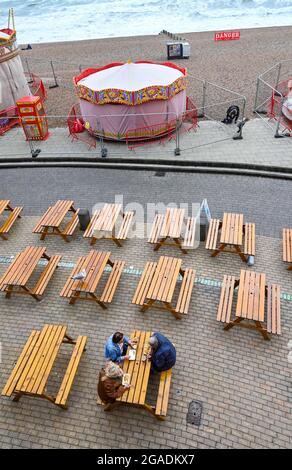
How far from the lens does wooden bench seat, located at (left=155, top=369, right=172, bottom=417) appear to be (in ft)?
19.1

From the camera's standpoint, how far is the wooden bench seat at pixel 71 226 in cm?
1006

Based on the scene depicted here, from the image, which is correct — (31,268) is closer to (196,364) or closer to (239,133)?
(196,364)

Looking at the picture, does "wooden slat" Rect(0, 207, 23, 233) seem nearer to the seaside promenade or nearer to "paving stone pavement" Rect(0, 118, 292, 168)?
the seaside promenade

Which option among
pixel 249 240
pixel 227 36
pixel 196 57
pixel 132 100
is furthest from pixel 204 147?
pixel 227 36

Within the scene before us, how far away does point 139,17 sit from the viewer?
62094 mm

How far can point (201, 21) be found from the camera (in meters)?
53.9

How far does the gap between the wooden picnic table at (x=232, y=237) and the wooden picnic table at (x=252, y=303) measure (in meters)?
1.10

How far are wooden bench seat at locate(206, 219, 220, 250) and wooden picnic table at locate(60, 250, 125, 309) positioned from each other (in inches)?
91.1

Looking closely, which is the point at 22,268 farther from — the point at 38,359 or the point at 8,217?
the point at 8,217

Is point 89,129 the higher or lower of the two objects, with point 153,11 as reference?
higher

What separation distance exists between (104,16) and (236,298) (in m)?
72.9

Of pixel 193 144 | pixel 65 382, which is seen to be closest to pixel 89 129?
pixel 193 144

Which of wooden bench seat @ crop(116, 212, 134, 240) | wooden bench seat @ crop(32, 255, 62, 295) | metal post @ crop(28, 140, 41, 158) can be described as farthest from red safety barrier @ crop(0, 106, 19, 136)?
wooden bench seat @ crop(32, 255, 62, 295)

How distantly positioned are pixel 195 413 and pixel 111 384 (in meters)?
1.67
